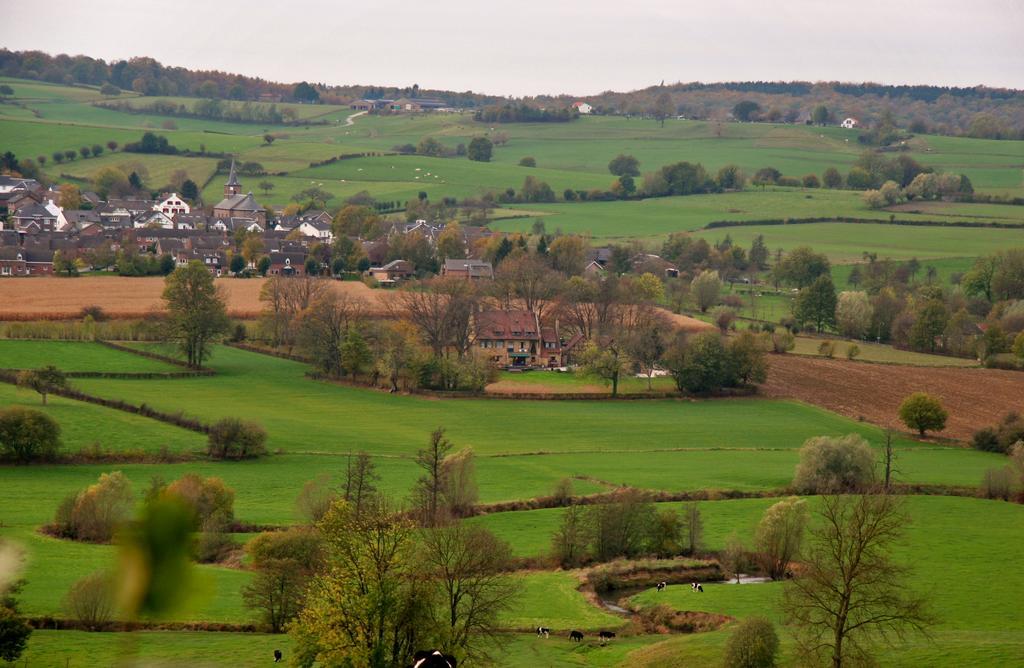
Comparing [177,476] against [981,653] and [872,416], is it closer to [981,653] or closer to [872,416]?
[981,653]

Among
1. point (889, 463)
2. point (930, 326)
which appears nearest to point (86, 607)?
point (889, 463)

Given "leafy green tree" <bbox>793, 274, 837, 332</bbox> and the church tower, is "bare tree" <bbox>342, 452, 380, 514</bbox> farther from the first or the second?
the church tower

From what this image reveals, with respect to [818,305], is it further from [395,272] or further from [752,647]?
[752,647]

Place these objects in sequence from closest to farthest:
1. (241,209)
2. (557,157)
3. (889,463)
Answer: (889,463)
(241,209)
(557,157)

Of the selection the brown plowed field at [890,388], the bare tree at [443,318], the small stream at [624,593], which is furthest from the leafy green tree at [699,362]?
the small stream at [624,593]

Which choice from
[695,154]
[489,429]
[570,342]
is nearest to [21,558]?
→ [489,429]

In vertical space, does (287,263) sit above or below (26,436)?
below
